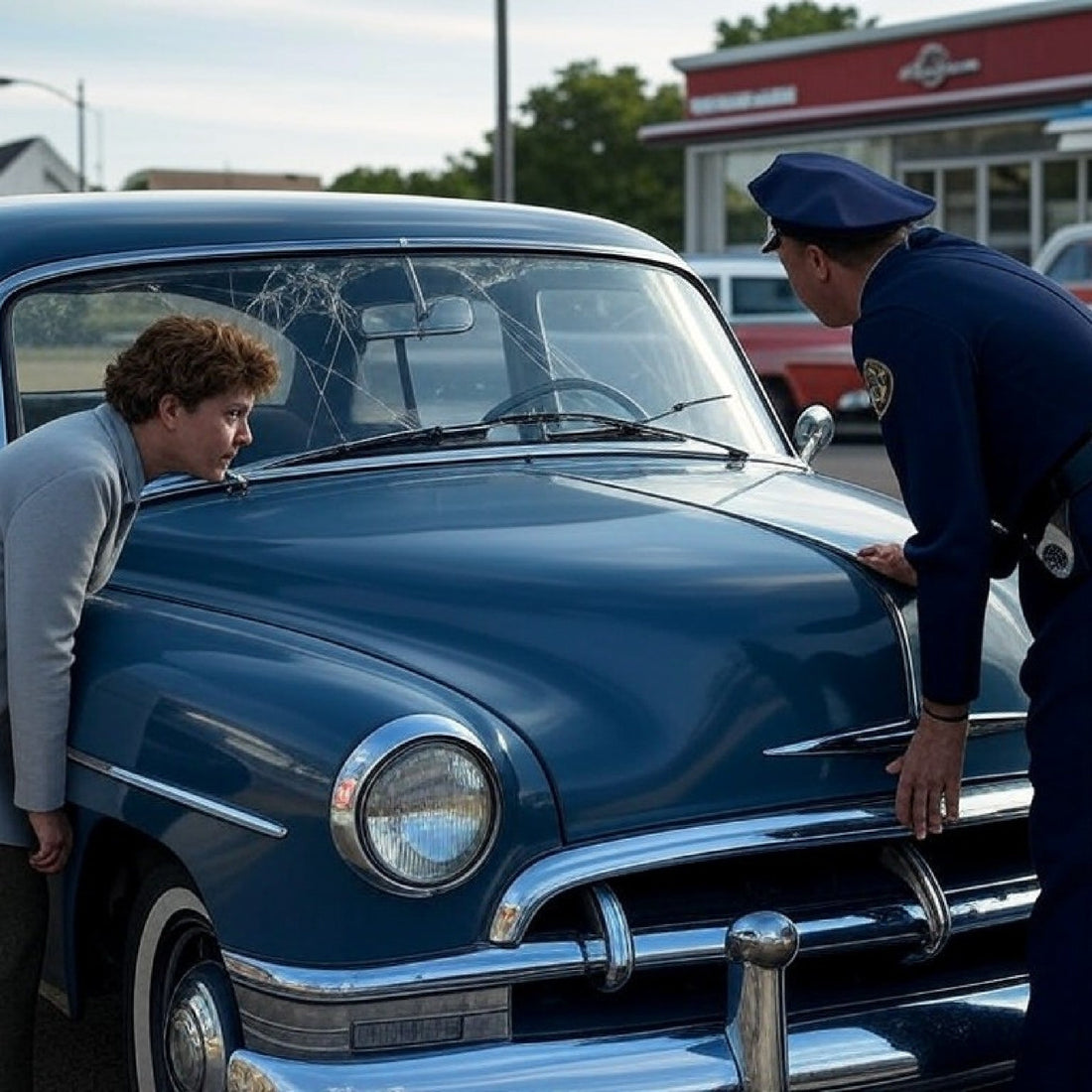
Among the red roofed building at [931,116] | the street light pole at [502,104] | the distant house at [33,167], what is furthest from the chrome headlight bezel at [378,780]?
the distant house at [33,167]

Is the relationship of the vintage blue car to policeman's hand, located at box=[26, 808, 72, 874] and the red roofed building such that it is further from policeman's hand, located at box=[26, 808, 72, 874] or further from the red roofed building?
the red roofed building

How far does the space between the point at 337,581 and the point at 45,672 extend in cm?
50

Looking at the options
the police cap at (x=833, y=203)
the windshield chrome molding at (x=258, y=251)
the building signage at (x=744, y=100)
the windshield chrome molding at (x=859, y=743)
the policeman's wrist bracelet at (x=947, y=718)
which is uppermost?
the building signage at (x=744, y=100)

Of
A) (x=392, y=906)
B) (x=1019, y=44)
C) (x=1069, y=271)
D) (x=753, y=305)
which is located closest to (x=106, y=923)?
(x=392, y=906)

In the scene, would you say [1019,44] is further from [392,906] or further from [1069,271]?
[392,906]

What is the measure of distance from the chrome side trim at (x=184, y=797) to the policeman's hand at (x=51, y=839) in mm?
103

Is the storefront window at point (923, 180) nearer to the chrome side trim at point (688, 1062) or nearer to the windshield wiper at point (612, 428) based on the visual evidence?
the windshield wiper at point (612, 428)

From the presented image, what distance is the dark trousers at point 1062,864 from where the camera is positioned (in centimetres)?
327

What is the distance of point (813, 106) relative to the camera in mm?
36094

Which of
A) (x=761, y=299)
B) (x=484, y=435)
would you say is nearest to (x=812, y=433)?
(x=484, y=435)

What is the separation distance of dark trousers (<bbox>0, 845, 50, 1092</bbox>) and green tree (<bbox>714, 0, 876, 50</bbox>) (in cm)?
8737

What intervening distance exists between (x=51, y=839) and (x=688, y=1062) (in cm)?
116

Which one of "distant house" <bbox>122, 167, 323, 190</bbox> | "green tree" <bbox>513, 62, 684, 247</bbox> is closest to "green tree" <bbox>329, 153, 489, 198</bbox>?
"green tree" <bbox>513, 62, 684, 247</bbox>

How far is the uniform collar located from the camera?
3.79 m
